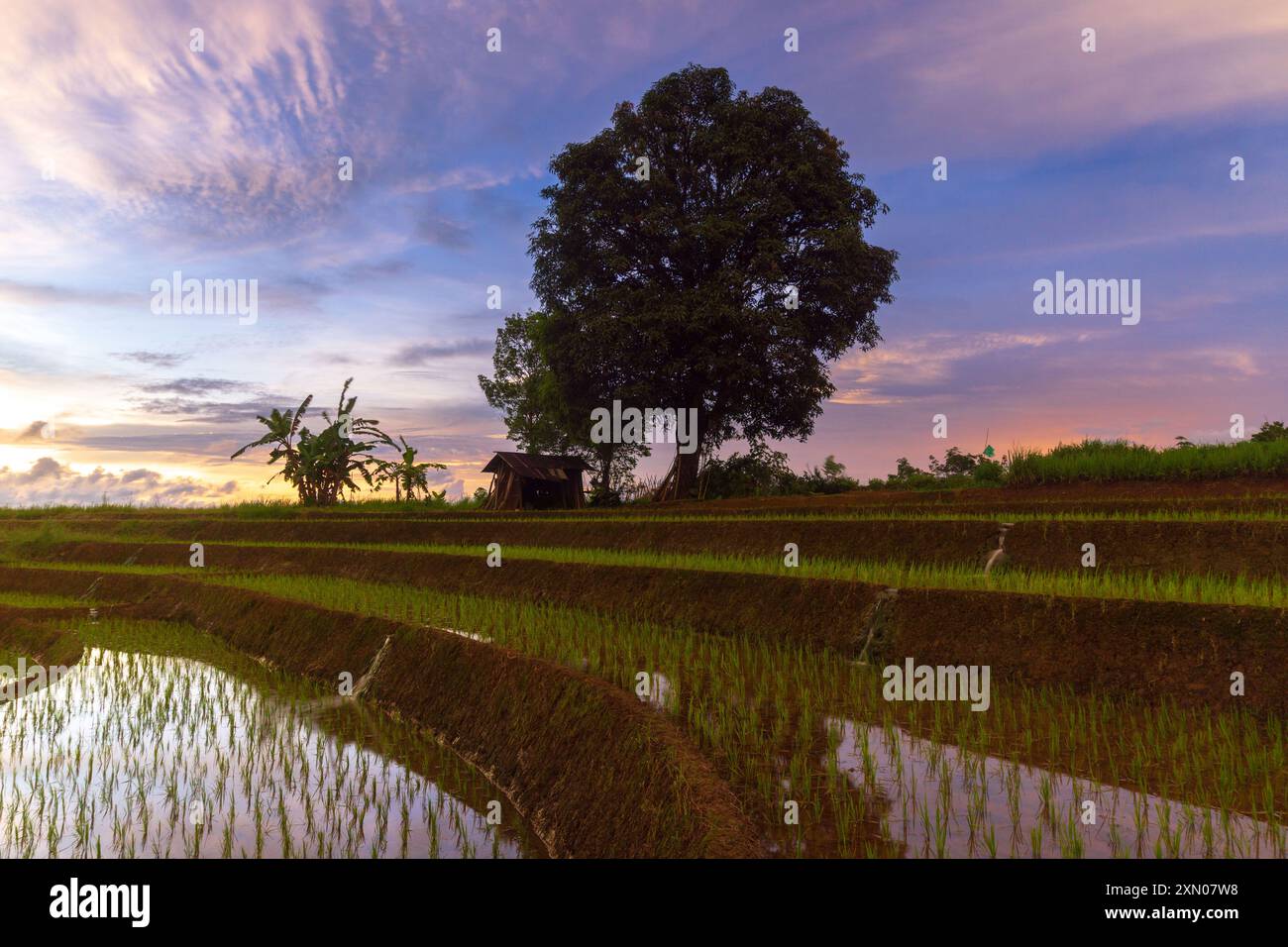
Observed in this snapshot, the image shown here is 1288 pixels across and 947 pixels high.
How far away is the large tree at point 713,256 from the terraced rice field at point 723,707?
13234 millimetres


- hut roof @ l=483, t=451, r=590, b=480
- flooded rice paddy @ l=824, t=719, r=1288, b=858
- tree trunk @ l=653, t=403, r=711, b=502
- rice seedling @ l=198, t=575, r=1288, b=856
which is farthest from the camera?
hut roof @ l=483, t=451, r=590, b=480

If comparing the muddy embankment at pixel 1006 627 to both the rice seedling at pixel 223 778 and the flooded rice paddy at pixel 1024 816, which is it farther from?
the rice seedling at pixel 223 778

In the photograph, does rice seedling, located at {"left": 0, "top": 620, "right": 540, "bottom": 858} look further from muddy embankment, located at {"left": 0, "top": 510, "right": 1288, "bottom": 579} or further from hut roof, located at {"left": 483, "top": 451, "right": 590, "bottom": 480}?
hut roof, located at {"left": 483, "top": 451, "right": 590, "bottom": 480}

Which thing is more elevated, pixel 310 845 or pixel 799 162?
pixel 799 162

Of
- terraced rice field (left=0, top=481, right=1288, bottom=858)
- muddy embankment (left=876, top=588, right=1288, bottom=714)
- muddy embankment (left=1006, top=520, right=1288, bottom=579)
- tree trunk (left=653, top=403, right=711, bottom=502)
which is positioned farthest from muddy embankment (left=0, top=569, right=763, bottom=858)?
tree trunk (left=653, top=403, right=711, bottom=502)

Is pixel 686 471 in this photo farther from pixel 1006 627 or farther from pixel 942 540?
pixel 1006 627

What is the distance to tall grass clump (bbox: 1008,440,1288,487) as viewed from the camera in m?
15.2

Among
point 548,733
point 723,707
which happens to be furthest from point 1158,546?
point 548,733

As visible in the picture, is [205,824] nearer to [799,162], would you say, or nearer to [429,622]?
[429,622]

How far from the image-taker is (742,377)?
25.2 m

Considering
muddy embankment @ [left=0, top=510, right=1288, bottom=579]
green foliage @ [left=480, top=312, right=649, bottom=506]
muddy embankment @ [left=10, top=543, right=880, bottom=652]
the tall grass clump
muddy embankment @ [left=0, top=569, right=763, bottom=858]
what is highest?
green foliage @ [left=480, top=312, right=649, bottom=506]

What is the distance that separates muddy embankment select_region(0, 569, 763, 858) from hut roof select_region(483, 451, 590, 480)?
18.7 m
